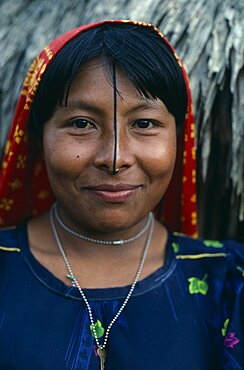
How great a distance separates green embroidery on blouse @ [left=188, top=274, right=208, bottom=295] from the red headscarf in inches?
11.2

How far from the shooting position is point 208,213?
6.85 feet

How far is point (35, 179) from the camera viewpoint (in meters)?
1.78

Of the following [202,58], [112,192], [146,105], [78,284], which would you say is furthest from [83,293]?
[202,58]

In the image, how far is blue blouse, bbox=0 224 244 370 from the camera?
137 centimetres

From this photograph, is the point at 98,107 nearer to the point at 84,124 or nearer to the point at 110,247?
the point at 84,124

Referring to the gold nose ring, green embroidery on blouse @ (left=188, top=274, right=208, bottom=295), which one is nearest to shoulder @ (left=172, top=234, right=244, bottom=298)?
green embroidery on blouse @ (left=188, top=274, right=208, bottom=295)

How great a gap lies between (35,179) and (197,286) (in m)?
0.61

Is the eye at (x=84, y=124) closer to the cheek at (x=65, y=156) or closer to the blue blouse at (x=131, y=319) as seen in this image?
the cheek at (x=65, y=156)

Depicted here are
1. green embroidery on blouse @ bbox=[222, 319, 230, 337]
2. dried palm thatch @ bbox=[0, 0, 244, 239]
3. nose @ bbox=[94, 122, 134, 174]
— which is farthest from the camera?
dried palm thatch @ bbox=[0, 0, 244, 239]

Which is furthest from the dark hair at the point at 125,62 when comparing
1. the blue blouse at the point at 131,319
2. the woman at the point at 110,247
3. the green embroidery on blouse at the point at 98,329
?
Answer: the green embroidery on blouse at the point at 98,329

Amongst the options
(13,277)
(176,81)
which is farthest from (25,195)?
(176,81)

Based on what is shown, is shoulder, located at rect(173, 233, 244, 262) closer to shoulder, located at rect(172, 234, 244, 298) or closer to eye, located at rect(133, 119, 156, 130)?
shoulder, located at rect(172, 234, 244, 298)

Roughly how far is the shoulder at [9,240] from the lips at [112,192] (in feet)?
1.02

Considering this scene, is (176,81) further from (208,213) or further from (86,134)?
(208,213)
